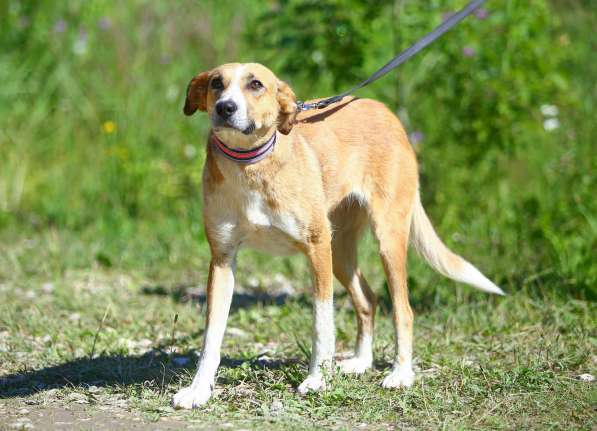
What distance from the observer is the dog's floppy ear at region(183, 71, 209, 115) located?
12.8 feet

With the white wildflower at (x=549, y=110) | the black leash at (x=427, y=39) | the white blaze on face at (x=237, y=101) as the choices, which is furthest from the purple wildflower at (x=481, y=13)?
the white blaze on face at (x=237, y=101)

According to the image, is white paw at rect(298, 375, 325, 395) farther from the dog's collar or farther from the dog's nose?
the dog's nose

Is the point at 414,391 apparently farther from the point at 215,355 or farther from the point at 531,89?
the point at 531,89

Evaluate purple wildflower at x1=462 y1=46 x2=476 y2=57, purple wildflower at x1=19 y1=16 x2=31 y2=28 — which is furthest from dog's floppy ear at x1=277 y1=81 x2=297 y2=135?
purple wildflower at x1=19 y1=16 x2=31 y2=28

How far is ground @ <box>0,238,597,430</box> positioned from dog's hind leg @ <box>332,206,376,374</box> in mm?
170

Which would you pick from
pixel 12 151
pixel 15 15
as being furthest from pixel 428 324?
pixel 15 15

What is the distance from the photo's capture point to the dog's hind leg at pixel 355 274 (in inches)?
175

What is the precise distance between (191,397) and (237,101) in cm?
133

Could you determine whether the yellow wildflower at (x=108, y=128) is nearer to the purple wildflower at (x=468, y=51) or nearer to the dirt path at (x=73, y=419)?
the purple wildflower at (x=468, y=51)

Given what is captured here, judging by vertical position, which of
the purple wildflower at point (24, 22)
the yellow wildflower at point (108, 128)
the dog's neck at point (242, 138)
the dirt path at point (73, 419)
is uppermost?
the purple wildflower at point (24, 22)

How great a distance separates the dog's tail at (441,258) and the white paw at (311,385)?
1092 millimetres

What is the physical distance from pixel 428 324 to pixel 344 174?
132cm

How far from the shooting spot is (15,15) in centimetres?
873

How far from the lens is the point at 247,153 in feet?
12.1
